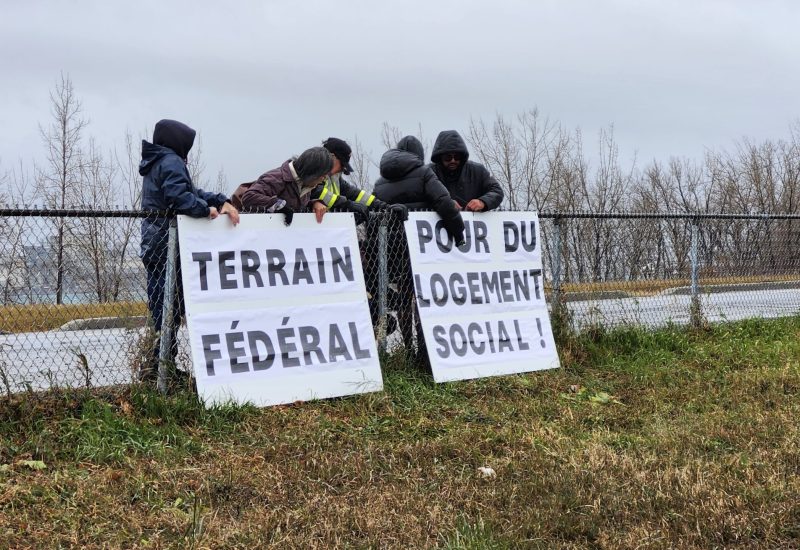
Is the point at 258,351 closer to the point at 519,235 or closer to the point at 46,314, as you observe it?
the point at 46,314

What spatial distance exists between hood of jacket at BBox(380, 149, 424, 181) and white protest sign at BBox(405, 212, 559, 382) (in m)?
0.40

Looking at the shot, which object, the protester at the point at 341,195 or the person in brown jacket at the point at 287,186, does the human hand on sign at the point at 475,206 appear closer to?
the protester at the point at 341,195

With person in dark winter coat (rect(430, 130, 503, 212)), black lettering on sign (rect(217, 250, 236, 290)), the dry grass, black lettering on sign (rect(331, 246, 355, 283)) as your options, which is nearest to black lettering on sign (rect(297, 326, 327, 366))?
black lettering on sign (rect(331, 246, 355, 283))

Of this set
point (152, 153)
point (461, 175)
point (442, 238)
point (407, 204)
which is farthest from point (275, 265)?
point (461, 175)

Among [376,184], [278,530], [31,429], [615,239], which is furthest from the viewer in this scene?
[615,239]

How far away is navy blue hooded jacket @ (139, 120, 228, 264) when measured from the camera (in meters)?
4.67

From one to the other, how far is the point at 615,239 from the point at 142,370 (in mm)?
5173

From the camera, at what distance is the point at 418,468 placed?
374 cm

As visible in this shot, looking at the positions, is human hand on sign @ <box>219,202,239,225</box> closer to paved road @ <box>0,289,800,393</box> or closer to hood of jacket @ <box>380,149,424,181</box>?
paved road @ <box>0,289,800,393</box>

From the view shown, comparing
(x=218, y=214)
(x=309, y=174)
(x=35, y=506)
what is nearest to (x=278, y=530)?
(x=35, y=506)

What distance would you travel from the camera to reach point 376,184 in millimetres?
6090

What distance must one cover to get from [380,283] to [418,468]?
214cm

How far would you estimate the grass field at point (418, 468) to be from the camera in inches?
116

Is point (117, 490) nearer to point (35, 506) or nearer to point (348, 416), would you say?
point (35, 506)
